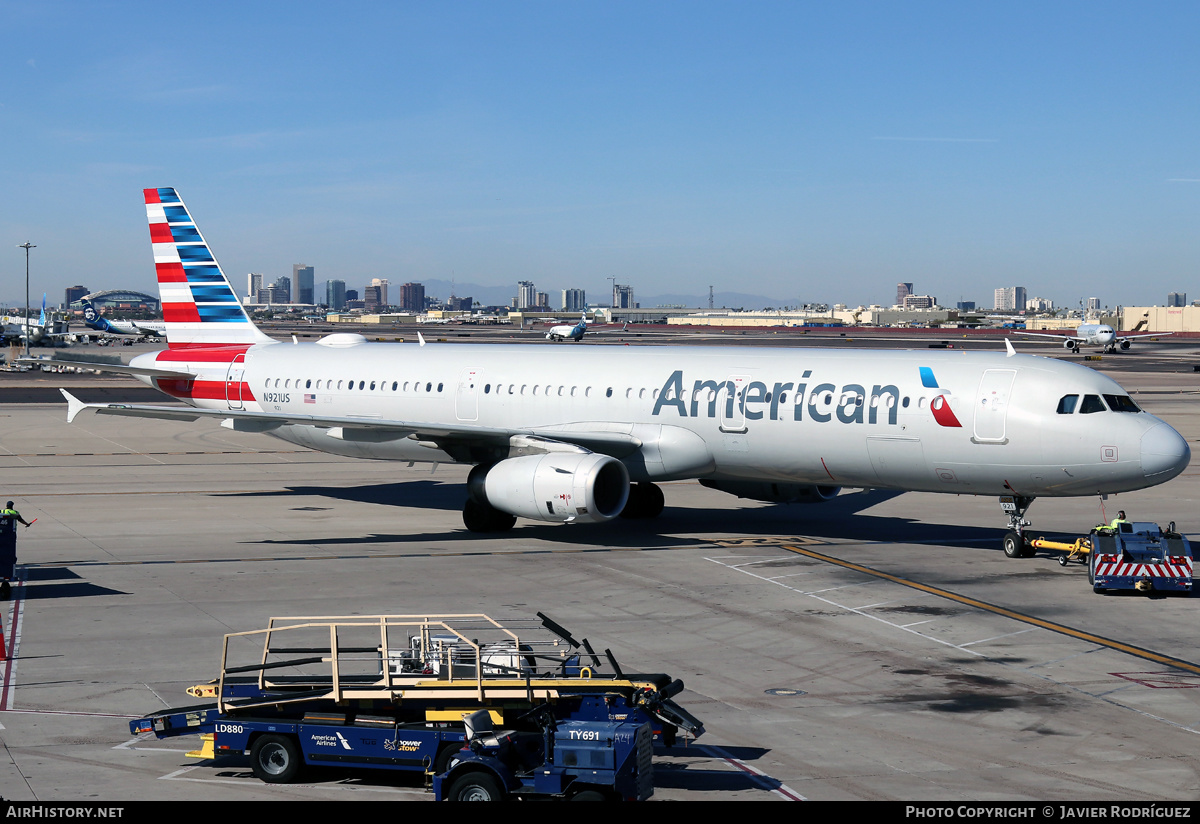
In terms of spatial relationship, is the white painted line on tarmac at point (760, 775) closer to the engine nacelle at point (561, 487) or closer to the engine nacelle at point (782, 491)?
the engine nacelle at point (561, 487)

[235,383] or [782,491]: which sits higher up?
[235,383]

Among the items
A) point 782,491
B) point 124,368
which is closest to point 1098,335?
point 782,491

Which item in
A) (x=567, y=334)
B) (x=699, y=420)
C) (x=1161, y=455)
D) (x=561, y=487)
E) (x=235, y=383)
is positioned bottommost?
(x=561, y=487)

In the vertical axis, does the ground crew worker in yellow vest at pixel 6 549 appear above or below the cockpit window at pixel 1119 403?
below

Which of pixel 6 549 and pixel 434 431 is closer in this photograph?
pixel 6 549

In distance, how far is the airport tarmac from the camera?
14.5 m

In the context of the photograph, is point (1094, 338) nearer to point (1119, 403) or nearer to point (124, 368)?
point (1119, 403)

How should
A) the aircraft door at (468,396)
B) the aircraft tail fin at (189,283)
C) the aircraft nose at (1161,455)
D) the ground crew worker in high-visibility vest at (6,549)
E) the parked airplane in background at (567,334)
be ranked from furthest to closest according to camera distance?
the parked airplane in background at (567,334)
the aircraft tail fin at (189,283)
the aircraft door at (468,396)
the aircraft nose at (1161,455)
the ground crew worker in high-visibility vest at (6,549)

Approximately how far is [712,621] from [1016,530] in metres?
10.3

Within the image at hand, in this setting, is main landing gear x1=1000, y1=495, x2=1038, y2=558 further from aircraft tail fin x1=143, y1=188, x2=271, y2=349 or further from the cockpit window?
aircraft tail fin x1=143, y1=188, x2=271, y2=349

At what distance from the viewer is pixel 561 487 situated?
2903 cm

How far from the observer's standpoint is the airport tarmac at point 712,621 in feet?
47.5

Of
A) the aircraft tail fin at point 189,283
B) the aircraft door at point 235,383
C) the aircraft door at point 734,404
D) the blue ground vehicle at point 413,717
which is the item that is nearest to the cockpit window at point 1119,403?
the aircraft door at point 734,404

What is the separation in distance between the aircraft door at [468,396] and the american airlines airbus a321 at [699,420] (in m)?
0.04
